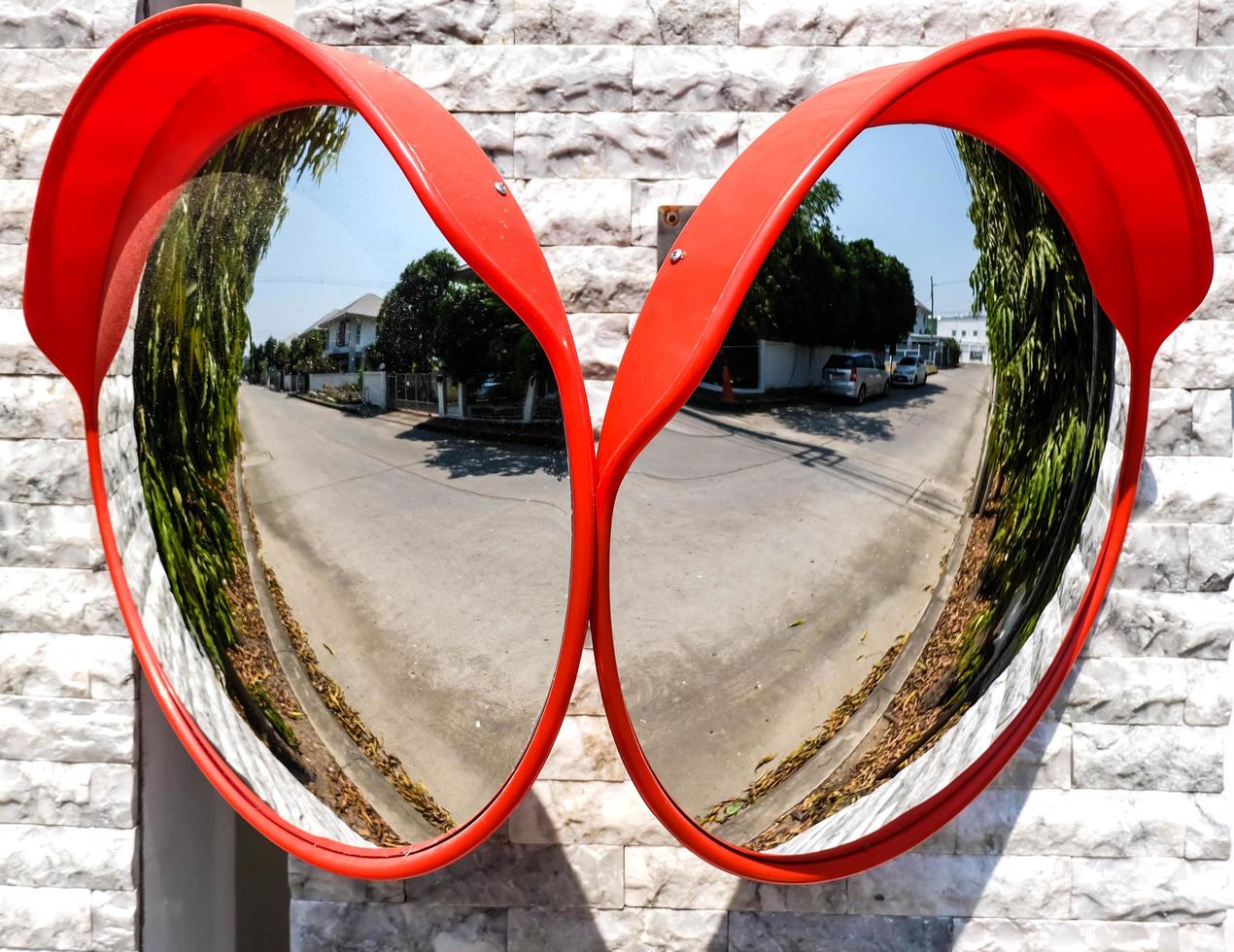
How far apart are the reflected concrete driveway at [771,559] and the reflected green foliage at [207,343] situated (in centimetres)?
61

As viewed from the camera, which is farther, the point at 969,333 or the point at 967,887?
the point at 967,887

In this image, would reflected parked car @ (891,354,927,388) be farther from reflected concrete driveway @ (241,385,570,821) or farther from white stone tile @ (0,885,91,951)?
white stone tile @ (0,885,91,951)

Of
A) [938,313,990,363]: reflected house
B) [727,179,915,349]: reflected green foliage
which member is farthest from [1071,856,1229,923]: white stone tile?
[727,179,915,349]: reflected green foliage

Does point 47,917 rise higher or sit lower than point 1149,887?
lower

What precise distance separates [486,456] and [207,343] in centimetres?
49

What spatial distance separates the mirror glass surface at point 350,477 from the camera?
1.02m

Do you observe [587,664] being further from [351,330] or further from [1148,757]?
[1148,757]

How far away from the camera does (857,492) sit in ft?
3.51

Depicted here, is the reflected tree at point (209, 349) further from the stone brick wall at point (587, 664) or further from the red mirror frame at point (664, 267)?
the stone brick wall at point (587, 664)

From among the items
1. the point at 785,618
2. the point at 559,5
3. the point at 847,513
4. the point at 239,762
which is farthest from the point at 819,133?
the point at 239,762

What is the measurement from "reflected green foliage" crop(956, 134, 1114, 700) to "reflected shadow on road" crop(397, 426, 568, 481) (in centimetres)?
63

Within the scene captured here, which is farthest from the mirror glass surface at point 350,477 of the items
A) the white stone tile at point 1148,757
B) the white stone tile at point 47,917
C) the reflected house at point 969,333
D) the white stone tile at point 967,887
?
the white stone tile at point 1148,757

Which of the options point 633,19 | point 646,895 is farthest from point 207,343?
point 646,895

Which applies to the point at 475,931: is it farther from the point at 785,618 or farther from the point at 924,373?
the point at 924,373
